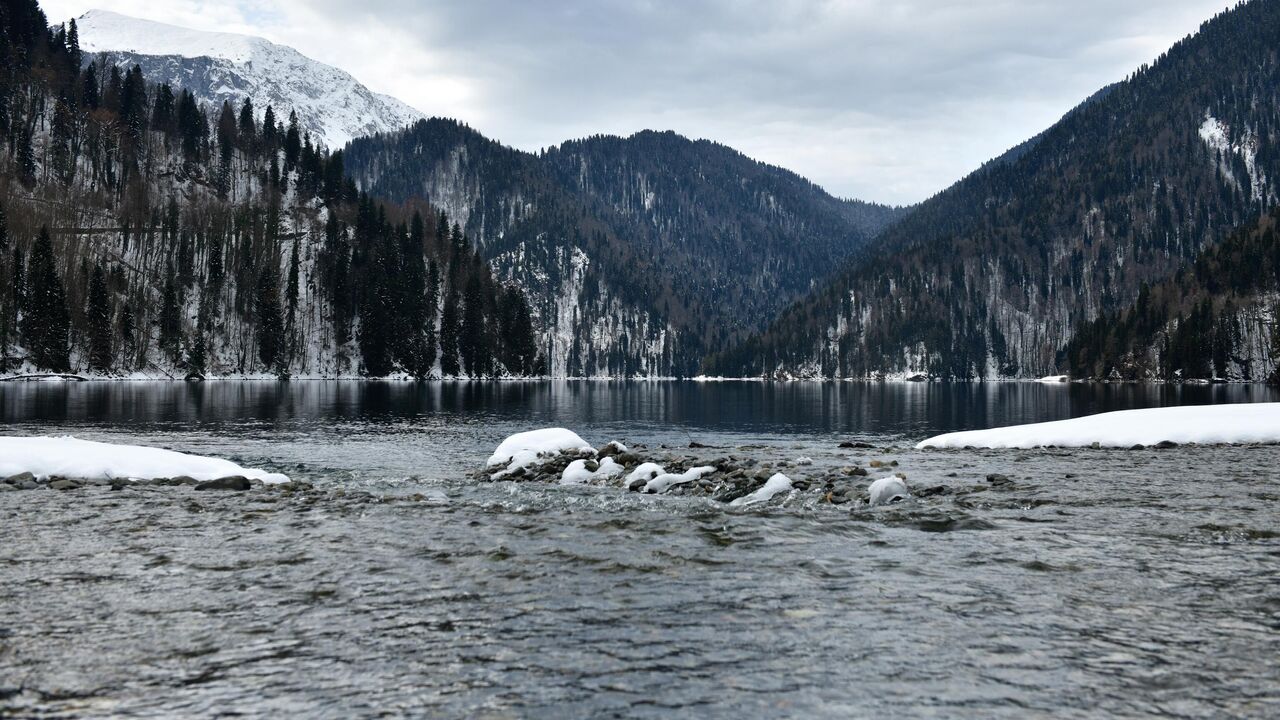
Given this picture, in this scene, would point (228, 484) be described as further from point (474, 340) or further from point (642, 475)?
point (474, 340)

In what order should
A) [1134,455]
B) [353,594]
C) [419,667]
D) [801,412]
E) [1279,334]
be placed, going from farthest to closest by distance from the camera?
[1279,334], [801,412], [1134,455], [353,594], [419,667]

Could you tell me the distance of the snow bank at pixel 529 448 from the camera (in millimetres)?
33938

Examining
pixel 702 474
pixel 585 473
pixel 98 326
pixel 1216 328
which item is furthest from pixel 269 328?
pixel 1216 328

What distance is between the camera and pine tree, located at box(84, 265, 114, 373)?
14450cm

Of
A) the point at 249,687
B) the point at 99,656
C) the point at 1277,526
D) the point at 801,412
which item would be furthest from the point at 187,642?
the point at 801,412

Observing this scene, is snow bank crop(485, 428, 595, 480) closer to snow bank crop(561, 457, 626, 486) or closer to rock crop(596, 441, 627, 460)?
rock crop(596, 441, 627, 460)

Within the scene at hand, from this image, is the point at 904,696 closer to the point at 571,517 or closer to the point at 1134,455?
the point at 571,517

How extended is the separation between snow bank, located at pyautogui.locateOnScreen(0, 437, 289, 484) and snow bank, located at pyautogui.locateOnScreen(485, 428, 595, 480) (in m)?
9.31

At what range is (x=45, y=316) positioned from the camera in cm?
13425

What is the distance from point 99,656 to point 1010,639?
11950 mm

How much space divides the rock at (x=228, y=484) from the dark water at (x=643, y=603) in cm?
89

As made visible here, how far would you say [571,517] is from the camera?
2091cm

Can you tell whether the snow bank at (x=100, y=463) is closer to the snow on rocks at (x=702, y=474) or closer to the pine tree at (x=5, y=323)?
the snow on rocks at (x=702, y=474)

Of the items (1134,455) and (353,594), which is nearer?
(353,594)
